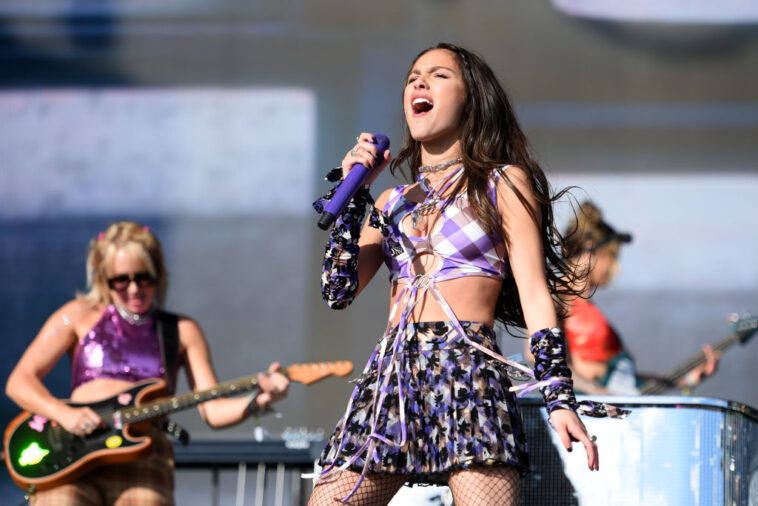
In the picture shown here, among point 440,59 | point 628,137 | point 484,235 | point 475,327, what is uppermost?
point 628,137

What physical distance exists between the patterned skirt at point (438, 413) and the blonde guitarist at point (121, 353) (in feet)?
4.84

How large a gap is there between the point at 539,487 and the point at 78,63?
392 cm

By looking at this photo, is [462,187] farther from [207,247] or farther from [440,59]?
[207,247]

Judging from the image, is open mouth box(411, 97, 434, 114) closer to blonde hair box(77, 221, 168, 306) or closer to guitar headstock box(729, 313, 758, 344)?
blonde hair box(77, 221, 168, 306)

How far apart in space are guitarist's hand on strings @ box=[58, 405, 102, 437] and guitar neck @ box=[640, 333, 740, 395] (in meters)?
2.53

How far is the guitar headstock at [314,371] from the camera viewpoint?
3.52m

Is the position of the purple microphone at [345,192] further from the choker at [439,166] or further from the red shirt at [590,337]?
the red shirt at [590,337]

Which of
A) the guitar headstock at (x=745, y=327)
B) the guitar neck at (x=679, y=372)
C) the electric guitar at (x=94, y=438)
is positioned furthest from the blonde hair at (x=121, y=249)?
the guitar headstock at (x=745, y=327)

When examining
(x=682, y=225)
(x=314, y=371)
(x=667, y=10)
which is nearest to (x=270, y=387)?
(x=314, y=371)

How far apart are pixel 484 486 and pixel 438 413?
16 centimetres

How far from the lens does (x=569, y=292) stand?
2.26m

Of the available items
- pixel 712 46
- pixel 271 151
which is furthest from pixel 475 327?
pixel 712 46

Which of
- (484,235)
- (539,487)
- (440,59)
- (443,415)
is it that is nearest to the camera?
(443,415)

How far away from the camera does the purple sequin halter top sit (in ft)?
11.0
